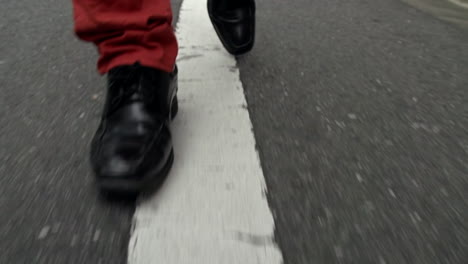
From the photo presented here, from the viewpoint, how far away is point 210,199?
79 cm

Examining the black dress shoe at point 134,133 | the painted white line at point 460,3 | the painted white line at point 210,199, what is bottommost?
the painted white line at point 210,199

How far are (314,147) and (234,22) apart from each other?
2.34 feet

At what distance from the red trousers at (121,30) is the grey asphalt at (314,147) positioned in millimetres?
229

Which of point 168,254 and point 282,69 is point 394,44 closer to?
point 282,69

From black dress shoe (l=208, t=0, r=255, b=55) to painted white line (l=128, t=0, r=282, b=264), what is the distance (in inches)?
10.3

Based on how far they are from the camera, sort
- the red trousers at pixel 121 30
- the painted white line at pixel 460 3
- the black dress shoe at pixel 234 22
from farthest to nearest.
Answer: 1. the painted white line at pixel 460 3
2. the black dress shoe at pixel 234 22
3. the red trousers at pixel 121 30

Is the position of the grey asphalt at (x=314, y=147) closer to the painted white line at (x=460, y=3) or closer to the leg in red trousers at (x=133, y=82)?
the leg in red trousers at (x=133, y=82)

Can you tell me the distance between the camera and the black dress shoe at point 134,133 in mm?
756

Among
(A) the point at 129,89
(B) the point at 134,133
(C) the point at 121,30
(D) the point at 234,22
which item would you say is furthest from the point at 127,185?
(D) the point at 234,22

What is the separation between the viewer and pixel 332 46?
1.64m

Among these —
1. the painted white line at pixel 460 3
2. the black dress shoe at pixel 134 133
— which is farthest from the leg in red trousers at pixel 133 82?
the painted white line at pixel 460 3

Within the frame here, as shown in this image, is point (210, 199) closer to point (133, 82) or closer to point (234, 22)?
point (133, 82)

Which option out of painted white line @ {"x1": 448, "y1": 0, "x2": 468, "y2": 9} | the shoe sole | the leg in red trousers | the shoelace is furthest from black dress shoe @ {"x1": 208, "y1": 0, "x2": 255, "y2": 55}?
painted white line @ {"x1": 448, "y1": 0, "x2": 468, "y2": 9}

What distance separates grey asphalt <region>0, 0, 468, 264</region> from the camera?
689mm
